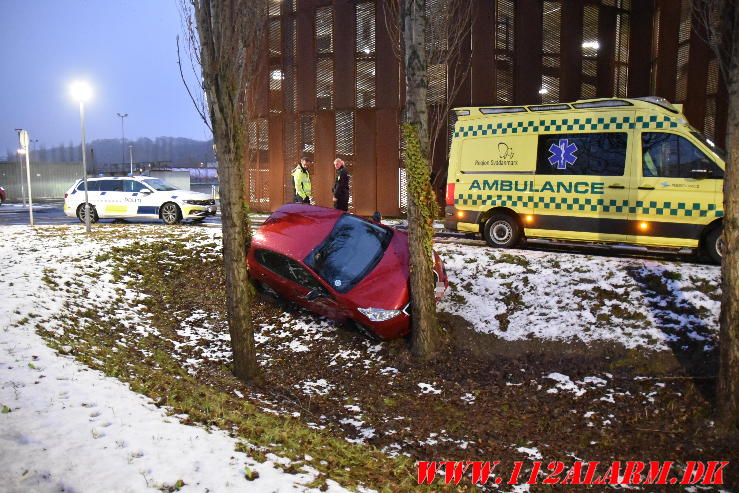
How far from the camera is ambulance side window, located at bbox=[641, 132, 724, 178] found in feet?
26.8

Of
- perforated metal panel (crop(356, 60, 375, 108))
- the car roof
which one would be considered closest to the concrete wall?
perforated metal panel (crop(356, 60, 375, 108))

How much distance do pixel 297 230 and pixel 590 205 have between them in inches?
190

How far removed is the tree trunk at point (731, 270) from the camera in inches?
193

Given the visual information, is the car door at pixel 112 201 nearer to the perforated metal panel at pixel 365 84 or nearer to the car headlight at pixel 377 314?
the perforated metal panel at pixel 365 84

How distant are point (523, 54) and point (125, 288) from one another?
1401 centimetres

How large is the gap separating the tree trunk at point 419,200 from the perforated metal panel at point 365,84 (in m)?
12.5

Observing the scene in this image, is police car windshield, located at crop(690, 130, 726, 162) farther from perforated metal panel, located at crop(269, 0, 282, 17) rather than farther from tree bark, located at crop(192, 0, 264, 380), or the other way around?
perforated metal panel, located at crop(269, 0, 282, 17)

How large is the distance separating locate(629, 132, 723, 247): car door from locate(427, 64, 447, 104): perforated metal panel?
9.94 metres

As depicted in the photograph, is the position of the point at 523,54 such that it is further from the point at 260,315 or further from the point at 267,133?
the point at 260,315

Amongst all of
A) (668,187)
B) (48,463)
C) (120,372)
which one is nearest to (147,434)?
(48,463)

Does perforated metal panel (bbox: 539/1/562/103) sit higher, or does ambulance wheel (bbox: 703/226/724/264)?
perforated metal panel (bbox: 539/1/562/103)

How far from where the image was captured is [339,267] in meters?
7.32

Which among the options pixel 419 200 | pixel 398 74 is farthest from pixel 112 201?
pixel 419 200

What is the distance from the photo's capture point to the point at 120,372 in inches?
210
